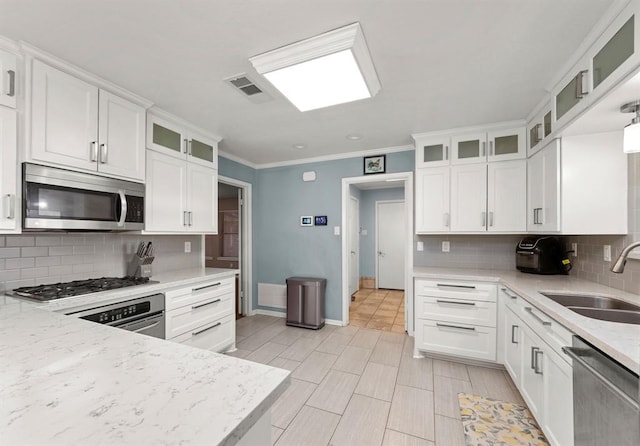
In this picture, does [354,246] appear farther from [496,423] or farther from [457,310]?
[496,423]

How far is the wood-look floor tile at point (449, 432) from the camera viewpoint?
1770mm

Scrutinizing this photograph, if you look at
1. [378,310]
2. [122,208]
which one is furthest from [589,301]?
[122,208]

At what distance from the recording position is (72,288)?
1.93 metres

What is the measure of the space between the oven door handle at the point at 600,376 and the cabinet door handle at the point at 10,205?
302cm

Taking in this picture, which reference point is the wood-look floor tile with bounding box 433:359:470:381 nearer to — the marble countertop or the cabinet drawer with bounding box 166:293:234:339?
the marble countertop

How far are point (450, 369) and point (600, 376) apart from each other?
1.75 metres

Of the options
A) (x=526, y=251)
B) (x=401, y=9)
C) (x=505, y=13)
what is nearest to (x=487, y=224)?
(x=526, y=251)

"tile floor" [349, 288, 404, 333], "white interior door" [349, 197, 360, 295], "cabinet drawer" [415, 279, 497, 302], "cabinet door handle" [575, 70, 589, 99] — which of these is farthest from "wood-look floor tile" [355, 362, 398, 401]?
"white interior door" [349, 197, 360, 295]

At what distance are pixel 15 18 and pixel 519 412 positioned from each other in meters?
3.93

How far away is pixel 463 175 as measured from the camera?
2998mm

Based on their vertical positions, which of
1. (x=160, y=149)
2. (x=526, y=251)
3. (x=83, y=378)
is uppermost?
(x=160, y=149)

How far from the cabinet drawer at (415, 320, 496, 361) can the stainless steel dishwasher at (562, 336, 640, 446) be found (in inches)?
53.3

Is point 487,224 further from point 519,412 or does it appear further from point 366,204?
point 366,204

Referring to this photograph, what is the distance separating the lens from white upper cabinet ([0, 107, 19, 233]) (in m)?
1.62
